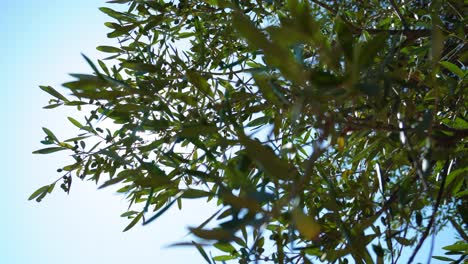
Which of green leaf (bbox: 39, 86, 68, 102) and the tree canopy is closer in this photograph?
the tree canopy

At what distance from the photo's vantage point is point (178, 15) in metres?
2.09

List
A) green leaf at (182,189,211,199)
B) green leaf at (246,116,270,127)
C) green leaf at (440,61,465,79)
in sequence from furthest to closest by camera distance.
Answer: green leaf at (246,116,270,127) < green leaf at (440,61,465,79) < green leaf at (182,189,211,199)

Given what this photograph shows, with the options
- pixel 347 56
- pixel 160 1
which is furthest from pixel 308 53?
pixel 347 56

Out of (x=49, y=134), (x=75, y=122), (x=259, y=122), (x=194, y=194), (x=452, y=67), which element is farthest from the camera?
(x=75, y=122)

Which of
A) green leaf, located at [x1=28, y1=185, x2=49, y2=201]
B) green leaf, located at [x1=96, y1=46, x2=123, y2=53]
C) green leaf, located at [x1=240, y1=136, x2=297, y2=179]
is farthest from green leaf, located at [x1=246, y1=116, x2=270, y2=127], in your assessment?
green leaf, located at [x1=240, y1=136, x2=297, y2=179]

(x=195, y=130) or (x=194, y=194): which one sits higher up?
(x=195, y=130)

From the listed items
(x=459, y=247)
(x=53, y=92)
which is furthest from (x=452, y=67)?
(x=53, y=92)

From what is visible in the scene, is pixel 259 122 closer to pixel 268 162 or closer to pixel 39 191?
pixel 39 191

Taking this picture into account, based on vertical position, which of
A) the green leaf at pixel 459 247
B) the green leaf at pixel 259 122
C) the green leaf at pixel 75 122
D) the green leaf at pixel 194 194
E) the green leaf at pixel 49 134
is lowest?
the green leaf at pixel 194 194

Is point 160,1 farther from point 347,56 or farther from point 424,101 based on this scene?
point 347,56

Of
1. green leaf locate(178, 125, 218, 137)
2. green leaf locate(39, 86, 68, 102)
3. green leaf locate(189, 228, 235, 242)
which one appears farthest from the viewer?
green leaf locate(39, 86, 68, 102)

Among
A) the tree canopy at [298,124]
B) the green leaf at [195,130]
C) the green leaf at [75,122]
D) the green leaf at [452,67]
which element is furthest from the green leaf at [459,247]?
the green leaf at [75,122]

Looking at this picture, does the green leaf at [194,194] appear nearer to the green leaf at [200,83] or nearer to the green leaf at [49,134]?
the green leaf at [200,83]

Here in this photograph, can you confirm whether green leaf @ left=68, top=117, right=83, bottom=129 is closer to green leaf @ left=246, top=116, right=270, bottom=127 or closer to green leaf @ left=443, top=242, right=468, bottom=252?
green leaf @ left=246, top=116, right=270, bottom=127
